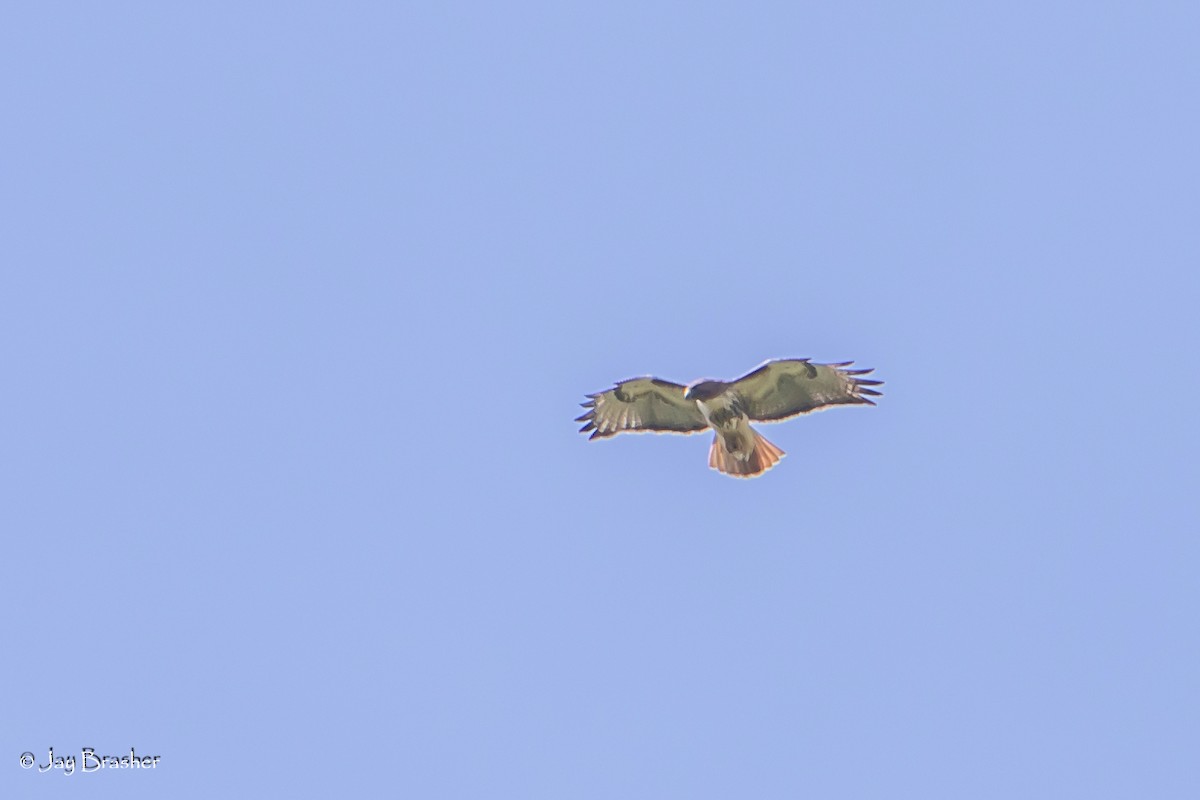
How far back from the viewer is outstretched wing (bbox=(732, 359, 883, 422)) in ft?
49.5

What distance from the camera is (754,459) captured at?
1532 centimetres

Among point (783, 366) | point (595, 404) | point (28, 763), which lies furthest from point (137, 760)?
point (783, 366)

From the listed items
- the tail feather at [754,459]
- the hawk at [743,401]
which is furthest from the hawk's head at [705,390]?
the tail feather at [754,459]

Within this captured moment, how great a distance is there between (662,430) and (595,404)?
913mm

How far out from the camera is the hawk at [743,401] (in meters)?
14.9

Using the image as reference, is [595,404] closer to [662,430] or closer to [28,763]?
[662,430]

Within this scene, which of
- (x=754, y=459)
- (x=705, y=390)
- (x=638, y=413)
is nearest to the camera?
(x=705, y=390)

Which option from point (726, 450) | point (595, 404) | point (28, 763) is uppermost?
point (595, 404)

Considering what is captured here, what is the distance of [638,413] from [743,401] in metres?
1.57

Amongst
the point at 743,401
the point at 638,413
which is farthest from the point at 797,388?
the point at 638,413

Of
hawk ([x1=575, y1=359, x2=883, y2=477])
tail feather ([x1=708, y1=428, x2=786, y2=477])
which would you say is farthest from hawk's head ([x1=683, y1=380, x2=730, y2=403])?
tail feather ([x1=708, y1=428, x2=786, y2=477])

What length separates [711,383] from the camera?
14820 millimetres

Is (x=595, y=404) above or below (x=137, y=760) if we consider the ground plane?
above

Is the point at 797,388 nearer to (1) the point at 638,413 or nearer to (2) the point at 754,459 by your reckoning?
(2) the point at 754,459
